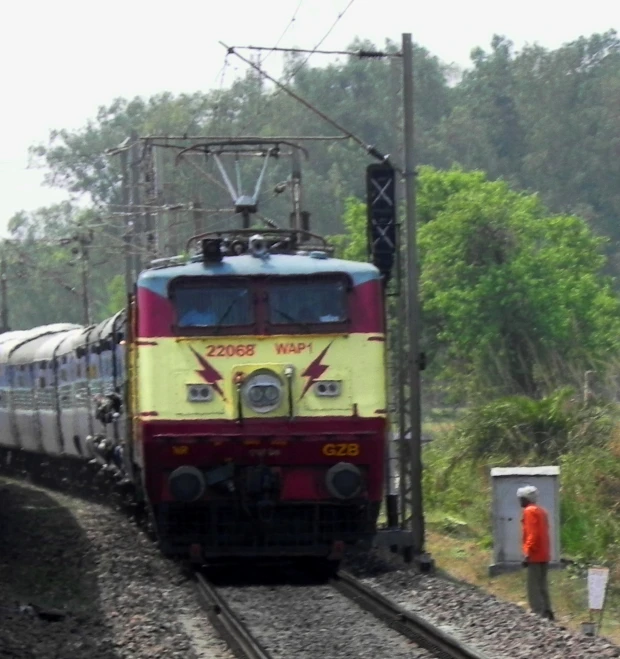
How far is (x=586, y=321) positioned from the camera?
4775cm

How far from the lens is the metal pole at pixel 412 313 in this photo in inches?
644

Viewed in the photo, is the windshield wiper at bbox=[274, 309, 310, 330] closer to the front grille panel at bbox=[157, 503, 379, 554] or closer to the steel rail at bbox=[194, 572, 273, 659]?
the front grille panel at bbox=[157, 503, 379, 554]

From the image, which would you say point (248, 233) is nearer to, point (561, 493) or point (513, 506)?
point (513, 506)

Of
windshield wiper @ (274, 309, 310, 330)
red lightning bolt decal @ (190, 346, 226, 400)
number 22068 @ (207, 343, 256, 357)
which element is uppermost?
windshield wiper @ (274, 309, 310, 330)

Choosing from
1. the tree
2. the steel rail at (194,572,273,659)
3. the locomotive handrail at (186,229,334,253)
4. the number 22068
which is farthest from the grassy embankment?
the tree

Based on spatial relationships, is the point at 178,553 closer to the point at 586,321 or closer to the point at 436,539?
the point at 436,539

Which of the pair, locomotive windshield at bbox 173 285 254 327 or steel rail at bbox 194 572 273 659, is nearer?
steel rail at bbox 194 572 273 659

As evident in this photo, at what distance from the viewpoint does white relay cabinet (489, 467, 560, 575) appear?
15422mm


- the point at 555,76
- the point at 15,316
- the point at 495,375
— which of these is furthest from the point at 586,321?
the point at 15,316

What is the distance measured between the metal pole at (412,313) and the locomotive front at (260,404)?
7.45 feet

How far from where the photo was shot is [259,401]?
44.9 feet

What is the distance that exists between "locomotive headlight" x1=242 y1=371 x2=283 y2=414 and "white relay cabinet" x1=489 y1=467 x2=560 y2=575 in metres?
3.01

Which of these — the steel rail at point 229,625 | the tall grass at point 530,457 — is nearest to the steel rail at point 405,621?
the steel rail at point 229,625

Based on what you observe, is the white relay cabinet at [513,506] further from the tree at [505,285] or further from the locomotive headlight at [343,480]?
the tree at [505,285]
